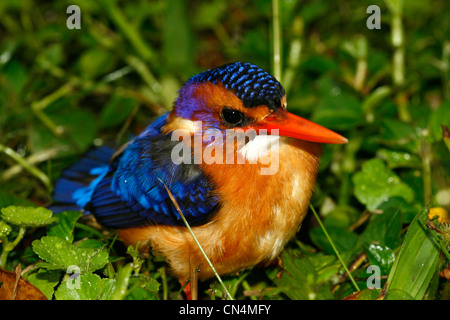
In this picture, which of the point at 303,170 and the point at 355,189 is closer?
the point at 303,170

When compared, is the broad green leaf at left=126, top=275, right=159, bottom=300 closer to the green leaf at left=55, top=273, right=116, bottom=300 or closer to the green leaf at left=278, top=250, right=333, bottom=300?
the green leaf at left=55, top=273, right=116, bottom=300

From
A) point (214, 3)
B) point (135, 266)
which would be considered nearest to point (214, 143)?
point (135, 266)

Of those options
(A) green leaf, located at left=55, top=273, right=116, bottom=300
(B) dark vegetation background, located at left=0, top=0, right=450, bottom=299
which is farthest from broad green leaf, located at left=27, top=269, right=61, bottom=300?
(A) green leaf, located at left=55, top=273, right=116, bottom=300

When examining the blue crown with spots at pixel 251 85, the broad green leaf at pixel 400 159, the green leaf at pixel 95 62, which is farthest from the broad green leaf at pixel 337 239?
the green leaf at pixel 95 62

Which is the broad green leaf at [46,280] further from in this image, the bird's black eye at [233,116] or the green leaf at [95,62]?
the green leaf at [95,62]

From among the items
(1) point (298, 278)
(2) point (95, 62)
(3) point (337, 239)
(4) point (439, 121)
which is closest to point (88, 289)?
(1) point (298, 278)
